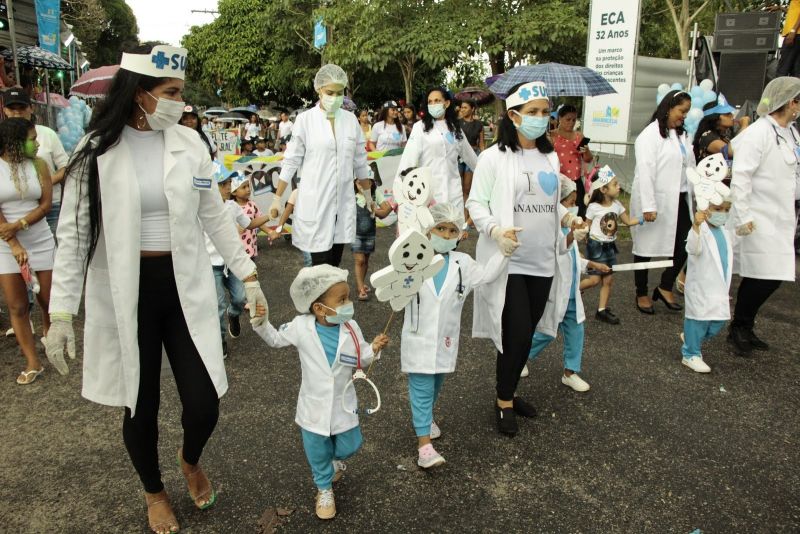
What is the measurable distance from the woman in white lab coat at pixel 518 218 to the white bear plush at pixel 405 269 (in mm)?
702

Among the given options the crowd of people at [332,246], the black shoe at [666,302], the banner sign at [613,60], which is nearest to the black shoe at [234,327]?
the crowd of people at [332,246]

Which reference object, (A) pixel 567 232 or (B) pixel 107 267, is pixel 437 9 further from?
(B) pixel 107 267

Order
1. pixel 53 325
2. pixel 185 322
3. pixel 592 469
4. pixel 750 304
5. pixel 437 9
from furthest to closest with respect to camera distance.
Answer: pixel 437 9 < pixel 750 304 < pixel 592 469 < pixel 185 322 < pixel 53 325

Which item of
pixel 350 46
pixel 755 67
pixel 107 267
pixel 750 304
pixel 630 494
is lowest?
pixel 630 494

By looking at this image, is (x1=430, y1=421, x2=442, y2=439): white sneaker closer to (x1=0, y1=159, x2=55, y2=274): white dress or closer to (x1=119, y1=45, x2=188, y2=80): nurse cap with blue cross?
(x1=119, y1=45, x2=188, y2=80): nurse cap with blue cross

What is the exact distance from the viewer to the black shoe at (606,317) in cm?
559

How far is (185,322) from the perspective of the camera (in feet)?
8.61

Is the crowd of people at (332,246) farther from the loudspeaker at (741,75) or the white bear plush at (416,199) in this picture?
the loudspeaker at (741,75)

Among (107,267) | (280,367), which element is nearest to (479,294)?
(280,367)

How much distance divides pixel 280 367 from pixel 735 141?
401 cm

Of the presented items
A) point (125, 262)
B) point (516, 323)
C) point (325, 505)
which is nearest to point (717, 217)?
point (516, 323)

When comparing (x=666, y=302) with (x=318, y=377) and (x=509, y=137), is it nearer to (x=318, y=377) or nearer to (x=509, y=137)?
(x=509, y=137)

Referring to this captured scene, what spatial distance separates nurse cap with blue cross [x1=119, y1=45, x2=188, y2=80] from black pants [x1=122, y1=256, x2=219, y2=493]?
74 cm

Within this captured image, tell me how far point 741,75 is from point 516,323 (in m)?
9.18
